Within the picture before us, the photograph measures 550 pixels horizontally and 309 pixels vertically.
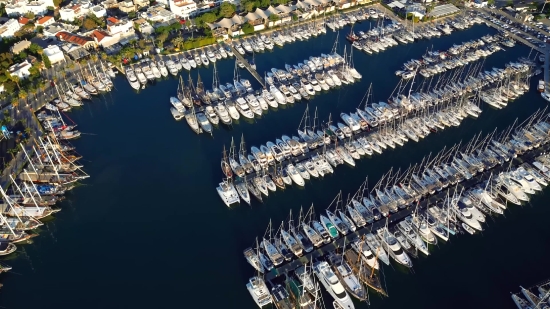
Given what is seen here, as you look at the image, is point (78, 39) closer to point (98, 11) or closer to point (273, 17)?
point (98, 11)

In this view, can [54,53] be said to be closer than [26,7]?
Yes

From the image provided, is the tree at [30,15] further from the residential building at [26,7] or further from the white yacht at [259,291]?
the white yacht at [259,291]

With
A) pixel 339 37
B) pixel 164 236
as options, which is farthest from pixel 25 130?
pixel 339 37

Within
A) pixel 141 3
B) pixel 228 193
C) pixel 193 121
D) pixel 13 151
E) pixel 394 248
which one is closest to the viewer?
pixel 394 248

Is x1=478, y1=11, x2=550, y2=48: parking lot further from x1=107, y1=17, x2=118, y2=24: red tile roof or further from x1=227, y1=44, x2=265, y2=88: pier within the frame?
x1=107, y1=17, x2=118, y2=24: red tile roof

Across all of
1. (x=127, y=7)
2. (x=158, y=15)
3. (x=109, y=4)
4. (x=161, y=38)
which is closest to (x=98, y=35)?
(x=161, y=38)
